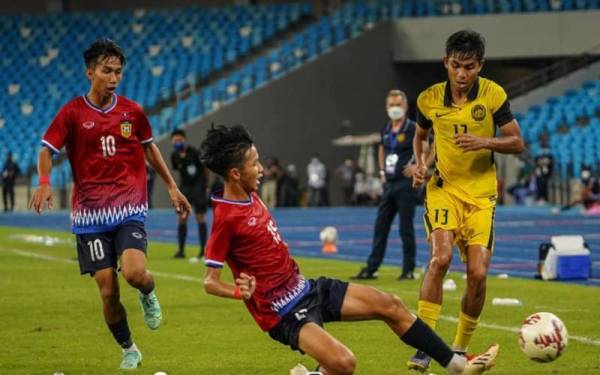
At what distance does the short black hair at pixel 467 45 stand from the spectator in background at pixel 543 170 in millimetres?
31253

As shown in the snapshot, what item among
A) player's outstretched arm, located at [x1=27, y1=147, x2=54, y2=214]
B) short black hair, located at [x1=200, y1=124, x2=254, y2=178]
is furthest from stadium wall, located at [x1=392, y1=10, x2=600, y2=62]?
short black hair, located at [x1=200, y1=124, x2=254, y2=178]

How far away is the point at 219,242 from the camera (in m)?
8.58

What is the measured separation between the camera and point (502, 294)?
16375 millimetres

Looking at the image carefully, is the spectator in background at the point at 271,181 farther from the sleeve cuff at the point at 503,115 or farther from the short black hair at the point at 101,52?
the sleeve cuff at the point at 503,115

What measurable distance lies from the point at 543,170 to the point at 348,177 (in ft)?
29.4

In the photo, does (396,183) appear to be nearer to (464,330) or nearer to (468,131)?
(468,131)

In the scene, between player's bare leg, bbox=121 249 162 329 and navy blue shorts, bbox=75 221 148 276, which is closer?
player's bare leg, bbox=121 249 162 329

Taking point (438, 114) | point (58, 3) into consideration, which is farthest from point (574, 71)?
point (438, 114)

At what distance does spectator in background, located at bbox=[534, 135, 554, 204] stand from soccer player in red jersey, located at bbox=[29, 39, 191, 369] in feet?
102

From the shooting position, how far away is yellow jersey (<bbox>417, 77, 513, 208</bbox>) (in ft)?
34.3

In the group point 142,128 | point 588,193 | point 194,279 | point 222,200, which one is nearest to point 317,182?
point 588,193

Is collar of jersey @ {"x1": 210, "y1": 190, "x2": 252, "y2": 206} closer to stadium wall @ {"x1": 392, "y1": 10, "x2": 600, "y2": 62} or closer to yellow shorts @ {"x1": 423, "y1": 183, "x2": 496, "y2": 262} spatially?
yellow shorts @ {"x1": 423, "y1": 183, "x2": 496, "y2": 262}

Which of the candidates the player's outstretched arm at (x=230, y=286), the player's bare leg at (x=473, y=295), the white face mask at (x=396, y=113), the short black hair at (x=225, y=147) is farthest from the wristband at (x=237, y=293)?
the white face mask at (x=396, y=113)

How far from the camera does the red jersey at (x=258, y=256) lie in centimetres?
863
